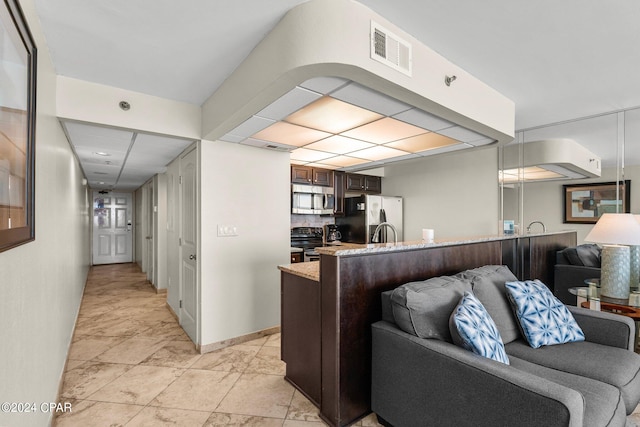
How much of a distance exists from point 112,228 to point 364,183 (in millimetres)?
7385

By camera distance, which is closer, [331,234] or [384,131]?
[384,131]

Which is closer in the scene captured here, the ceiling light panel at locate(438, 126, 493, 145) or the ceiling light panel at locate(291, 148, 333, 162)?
the ceiling light panel at locate(438, 126, 493, 145)

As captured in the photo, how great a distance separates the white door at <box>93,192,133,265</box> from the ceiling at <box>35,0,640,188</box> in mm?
6761

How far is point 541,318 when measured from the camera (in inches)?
76.3

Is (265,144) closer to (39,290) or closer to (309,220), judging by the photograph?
(39,290)

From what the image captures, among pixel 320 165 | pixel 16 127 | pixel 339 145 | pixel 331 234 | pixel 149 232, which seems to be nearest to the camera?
pixel 16 127

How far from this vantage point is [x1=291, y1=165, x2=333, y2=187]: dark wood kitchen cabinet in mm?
4836

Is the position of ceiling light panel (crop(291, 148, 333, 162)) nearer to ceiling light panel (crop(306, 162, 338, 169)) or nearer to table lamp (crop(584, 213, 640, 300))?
ceiling light panel (crop(306, 162, 338, 169))

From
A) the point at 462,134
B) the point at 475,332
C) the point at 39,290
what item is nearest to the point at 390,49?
the point at 462,134

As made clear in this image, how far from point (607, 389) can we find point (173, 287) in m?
4.22

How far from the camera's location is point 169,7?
1.60 metres

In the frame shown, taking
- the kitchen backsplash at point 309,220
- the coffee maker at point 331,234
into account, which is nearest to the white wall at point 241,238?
the kitchen backsplash at point 309,220

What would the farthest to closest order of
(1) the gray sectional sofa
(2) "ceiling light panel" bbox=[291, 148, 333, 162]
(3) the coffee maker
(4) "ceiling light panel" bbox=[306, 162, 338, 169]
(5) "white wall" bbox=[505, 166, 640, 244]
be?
(3) the coffee maker < (4) "ceiling light panel" bbox=[306, 162, 338, 169] < (5) "white wall" bbox=[505, 166, 640, 244] < (2) "ceiling light panel" bbox=[291, 148, 333, 162] < (1) the gray sectional sofa

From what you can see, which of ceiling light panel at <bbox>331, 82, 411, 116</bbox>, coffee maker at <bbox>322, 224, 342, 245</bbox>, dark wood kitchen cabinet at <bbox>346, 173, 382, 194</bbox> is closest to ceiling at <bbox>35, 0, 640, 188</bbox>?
ceiling light panel at <bbox>331, 82, 411, 116</bbox>
